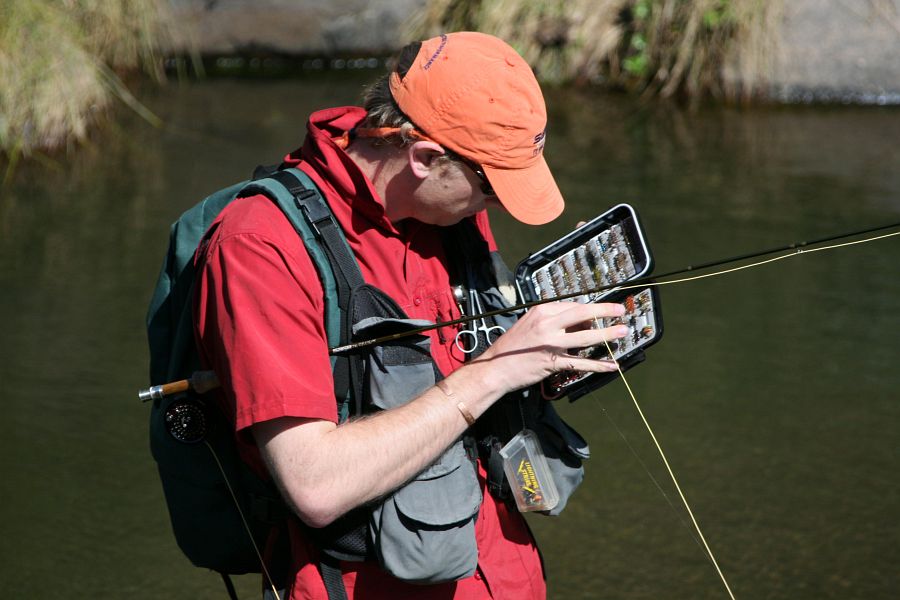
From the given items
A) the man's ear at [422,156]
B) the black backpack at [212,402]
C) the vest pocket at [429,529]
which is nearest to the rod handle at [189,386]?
the black backpack at [212,402]

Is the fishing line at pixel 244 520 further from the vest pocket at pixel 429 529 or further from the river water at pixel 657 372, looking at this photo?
the river water at pixel 657 372

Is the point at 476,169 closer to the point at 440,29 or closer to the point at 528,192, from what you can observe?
the point at 528,192

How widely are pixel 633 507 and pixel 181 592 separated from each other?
59.0 inches

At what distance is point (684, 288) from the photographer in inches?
197

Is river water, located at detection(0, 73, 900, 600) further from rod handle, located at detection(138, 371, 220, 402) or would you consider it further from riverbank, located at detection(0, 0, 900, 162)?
rod handle, located at detection(138, 371, 220, 402)

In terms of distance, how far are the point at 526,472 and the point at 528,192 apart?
522 mm

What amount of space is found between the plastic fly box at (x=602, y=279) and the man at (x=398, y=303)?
104 millimetres

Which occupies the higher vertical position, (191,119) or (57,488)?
(191,119)

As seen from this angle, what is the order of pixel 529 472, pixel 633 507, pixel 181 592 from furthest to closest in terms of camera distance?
pixel 633 507 < pixel 181 592 < pixel 529 472

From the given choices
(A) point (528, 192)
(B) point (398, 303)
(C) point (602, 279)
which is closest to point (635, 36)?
(C) point (602, 279)

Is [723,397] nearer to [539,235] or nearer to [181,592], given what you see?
[539,235]

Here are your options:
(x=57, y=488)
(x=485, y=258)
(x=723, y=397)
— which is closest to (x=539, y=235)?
(x=723, y=397)

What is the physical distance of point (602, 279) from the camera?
202 centimetres

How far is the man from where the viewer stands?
5.22 feet
